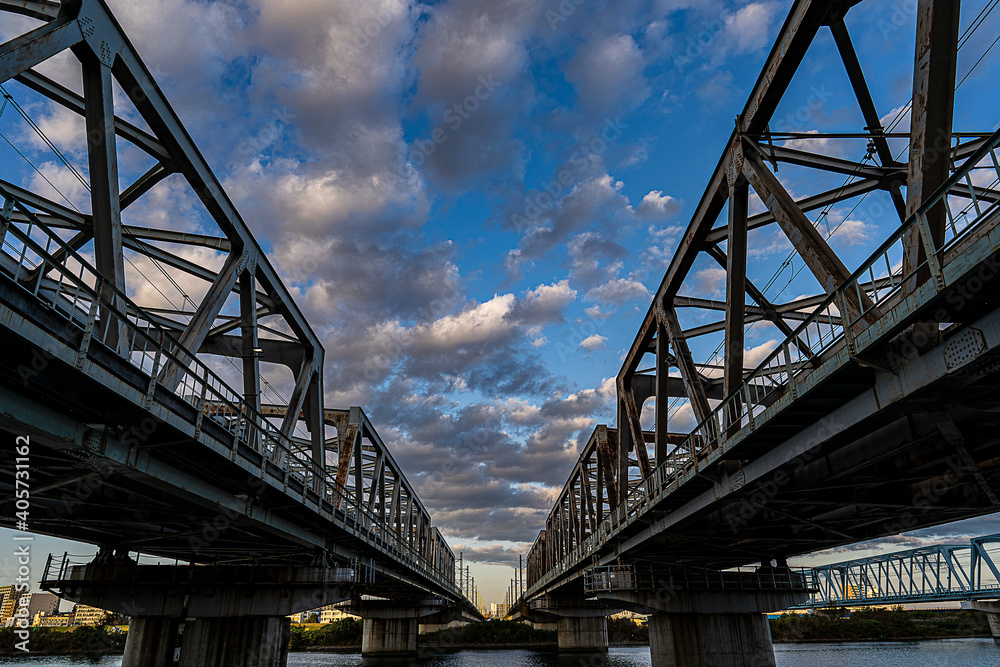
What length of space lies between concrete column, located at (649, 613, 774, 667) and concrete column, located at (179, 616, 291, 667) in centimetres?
1927

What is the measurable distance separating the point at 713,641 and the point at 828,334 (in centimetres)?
2569

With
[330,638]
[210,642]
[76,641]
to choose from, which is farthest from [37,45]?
[330,638]

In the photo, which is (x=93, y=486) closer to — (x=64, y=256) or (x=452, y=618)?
(x=64, y=256)

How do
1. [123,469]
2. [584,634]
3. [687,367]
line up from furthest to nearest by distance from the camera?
[584,634]
[687,367]
[123,469]

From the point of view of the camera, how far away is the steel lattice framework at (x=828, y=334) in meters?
9.40

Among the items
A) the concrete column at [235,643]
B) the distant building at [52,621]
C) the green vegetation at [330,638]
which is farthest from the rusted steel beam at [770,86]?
the green vegetation at [330,638]

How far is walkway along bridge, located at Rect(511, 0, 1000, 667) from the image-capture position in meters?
9.38

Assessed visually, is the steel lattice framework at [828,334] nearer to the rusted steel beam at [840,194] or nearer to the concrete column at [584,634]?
the rusted steel beam at [840,194]

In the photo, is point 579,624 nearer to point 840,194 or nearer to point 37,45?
point 840,194

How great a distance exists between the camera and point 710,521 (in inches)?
936

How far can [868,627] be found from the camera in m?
123

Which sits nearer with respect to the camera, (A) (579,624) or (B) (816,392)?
(B) (816,392)

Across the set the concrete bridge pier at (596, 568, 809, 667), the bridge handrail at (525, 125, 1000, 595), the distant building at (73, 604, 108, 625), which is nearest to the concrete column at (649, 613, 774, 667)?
the concrete bridge pier at (596, 568, 809, 667)

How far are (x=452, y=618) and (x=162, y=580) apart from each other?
90.0m
